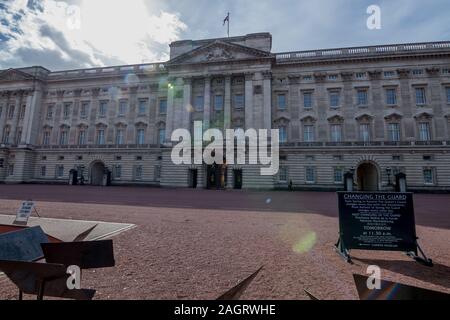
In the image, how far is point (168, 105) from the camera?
111 feet

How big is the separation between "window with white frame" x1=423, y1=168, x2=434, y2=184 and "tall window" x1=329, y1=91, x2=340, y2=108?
1322cm

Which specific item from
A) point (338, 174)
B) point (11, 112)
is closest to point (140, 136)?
point (11, 112)

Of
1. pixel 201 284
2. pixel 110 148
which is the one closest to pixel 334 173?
pixel 201 284

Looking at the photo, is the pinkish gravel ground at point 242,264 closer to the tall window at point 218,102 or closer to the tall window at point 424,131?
the tall window at point 424,131

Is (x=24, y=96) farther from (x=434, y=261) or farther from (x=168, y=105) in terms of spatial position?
(x=434, y=261)

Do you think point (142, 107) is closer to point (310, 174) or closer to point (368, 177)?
point (310, 174)

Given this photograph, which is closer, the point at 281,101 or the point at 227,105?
the point at 227,105

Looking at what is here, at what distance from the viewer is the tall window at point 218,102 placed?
33.1m

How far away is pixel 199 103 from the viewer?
3366cm

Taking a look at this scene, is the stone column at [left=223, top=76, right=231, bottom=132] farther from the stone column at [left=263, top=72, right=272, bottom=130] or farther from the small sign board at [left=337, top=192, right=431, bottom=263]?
the small sign board at [left=337, top=192, right=431, bottom=263]

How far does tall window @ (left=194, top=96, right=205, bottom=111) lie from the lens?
110 ft

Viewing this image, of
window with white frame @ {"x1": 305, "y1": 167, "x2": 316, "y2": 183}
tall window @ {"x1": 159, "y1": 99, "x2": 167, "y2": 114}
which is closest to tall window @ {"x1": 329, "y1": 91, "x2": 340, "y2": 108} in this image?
window with white frame @ {"x1": 305, "y1": 167, "x2": 316, "y2": 183}

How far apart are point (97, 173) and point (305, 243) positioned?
1560 inches
